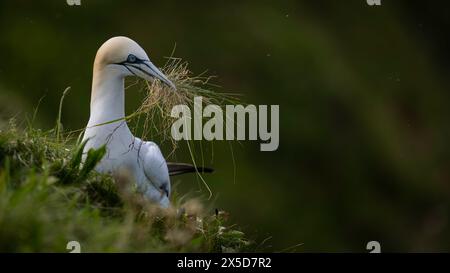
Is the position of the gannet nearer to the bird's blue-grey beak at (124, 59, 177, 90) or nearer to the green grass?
the bird's blue-grey beak at (124, 59, 177, 90)

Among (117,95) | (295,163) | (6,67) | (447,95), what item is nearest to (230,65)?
(295,163)

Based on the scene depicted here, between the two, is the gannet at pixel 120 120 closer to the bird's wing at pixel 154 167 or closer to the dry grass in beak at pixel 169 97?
the bird's wing at pixel 154 167

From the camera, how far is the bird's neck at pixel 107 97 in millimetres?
7727

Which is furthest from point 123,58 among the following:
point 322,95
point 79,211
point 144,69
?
point 322,95

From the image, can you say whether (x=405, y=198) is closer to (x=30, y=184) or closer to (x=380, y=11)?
(x=380, y=11)

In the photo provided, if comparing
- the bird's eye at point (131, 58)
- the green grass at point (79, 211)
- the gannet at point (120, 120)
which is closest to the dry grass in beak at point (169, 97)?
the gannet at point (120, 120)

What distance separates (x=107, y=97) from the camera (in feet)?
25.7

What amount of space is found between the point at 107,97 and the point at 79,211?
2.53 m

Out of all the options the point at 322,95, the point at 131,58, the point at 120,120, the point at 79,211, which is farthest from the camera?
the point at 322,95

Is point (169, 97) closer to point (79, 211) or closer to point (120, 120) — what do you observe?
point (120, 120)

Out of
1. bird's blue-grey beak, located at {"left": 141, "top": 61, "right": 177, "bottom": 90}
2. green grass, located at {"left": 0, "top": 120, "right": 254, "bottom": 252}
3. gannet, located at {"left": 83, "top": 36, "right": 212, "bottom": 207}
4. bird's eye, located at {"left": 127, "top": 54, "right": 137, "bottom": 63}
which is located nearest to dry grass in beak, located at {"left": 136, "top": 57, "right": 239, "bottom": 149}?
bird's blue-grey beak, located at {"left": 141, "top": 61, "right": 177, "bottom": 90}

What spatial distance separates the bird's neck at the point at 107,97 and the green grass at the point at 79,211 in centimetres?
77

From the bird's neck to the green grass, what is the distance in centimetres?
77

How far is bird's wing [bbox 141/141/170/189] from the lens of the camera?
781 centimetres
